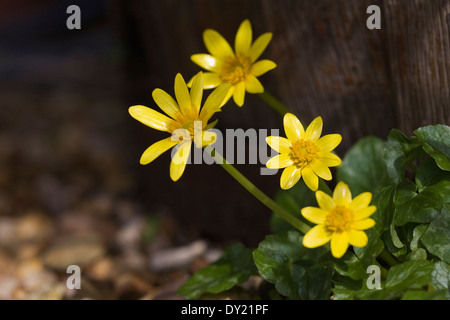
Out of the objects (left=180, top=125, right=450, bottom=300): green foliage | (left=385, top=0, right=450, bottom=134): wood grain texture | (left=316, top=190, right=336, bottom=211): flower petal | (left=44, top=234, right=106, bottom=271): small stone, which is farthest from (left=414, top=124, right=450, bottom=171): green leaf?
(left=44, top=234, right=106, bottom=271): small stone

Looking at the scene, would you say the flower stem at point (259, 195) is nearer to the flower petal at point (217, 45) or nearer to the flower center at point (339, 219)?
the flower center at point (339, 219)

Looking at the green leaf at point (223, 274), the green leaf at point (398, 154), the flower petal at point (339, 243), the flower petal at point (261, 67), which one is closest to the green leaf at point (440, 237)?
the green leaf at point (398, 154)

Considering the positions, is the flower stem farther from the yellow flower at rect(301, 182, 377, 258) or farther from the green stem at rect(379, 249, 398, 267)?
the green stem at rect(379, 249, 398, 267)

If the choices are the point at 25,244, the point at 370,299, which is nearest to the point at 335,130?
the point at 370,299

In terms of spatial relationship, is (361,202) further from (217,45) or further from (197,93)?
(217,45)

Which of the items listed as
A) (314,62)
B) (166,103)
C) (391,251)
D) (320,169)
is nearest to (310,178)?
(320,169)

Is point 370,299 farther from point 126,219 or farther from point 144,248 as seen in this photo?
point 126,219
